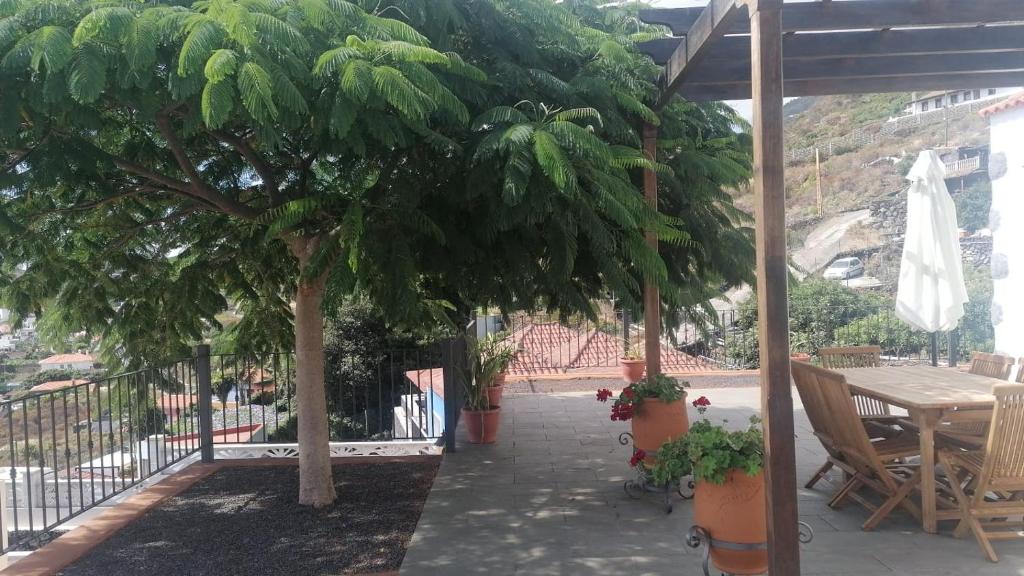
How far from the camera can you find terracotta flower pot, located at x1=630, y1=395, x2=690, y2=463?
18.3ft

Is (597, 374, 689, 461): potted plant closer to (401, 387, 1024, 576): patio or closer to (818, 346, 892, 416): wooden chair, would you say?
(401, 387, 1024, 576): patio

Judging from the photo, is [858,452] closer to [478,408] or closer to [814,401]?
[814,401]

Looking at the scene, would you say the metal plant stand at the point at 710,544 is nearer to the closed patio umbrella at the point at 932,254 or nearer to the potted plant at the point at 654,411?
the potted plant at the point at 654,411

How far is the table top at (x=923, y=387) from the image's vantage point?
4.53 meters

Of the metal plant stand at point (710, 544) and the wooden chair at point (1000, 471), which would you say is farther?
the wooden chair at point (1000, 471)

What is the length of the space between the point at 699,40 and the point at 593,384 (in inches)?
318

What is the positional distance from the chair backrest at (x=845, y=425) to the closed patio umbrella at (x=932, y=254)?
12.0 feet

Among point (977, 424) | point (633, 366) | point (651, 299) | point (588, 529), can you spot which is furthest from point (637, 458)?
point (633, 366)

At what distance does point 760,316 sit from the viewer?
130 inches

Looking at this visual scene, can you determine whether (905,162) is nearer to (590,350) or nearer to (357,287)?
(590,350)

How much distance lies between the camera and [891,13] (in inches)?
168

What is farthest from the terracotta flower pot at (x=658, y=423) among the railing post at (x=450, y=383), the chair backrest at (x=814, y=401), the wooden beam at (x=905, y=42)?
the wooden beam at (x=905, y=42)

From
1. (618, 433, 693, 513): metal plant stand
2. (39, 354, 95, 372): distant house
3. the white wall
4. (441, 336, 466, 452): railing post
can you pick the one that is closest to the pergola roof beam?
(618, 433, 693, 513): metal plant stand

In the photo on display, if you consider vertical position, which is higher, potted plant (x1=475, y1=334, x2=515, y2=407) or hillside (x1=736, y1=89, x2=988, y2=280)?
hillside (x1=736, y1=89, x2=988, y2=280)
